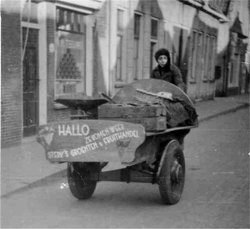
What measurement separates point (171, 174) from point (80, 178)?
111cm

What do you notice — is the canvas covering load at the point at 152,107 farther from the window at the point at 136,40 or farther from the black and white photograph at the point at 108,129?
the window at the point at 136,40

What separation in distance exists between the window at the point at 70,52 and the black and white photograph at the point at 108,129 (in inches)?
1.2

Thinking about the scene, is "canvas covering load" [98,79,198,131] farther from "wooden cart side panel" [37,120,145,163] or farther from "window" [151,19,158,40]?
"window" [151,19,158,40]

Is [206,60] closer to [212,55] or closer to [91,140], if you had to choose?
[212,55]

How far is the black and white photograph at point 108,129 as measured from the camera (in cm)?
530

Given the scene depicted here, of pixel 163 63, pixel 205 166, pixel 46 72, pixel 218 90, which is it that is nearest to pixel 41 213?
pixel 163 63

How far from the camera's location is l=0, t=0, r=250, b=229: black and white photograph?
5297 mm

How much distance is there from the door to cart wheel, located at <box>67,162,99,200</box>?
185 inches

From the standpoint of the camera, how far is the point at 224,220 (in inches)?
209

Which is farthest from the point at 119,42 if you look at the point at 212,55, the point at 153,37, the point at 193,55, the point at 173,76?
the point at 212,55

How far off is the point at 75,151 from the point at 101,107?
67cm

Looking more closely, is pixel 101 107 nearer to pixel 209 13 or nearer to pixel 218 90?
pixel 209 13

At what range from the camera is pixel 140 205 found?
19.6ft

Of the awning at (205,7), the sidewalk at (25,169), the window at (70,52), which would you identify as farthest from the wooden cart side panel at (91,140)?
the awning at (205,7)
